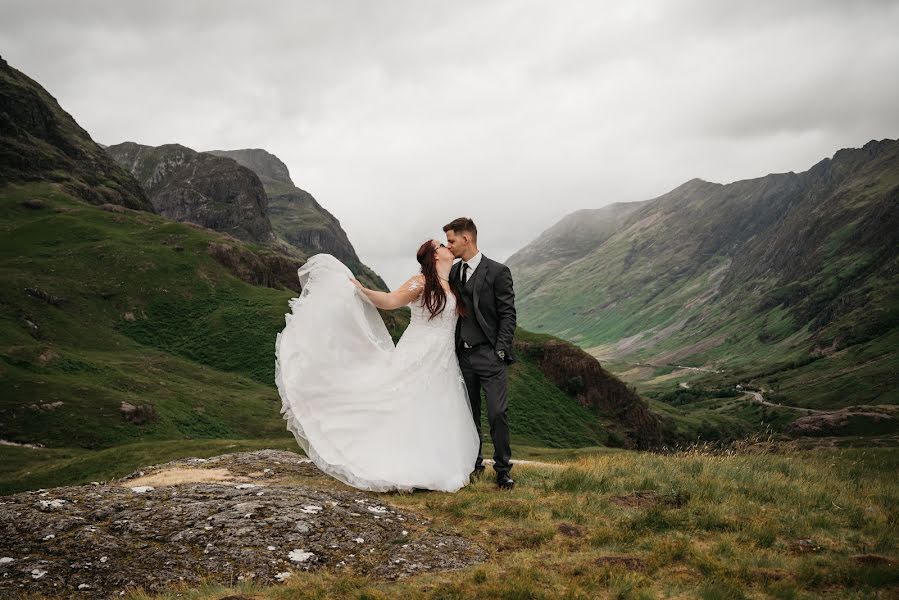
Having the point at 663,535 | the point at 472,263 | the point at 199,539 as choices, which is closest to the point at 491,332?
the point at 472,263

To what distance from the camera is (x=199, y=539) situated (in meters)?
9.22

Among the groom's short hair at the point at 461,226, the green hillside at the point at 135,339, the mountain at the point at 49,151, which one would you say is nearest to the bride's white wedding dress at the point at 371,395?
the groom's short hair at the point at 461,226

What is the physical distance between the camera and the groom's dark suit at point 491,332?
12344 mm

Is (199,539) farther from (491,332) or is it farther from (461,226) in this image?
(461,226)

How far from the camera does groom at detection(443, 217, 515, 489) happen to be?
40.5 ft

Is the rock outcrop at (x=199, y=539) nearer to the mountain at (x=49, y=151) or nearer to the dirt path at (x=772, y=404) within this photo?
the mountain at (x=49, y=151)

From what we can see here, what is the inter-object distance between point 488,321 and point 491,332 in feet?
0.86

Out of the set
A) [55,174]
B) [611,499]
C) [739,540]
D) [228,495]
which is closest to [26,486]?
[228,495]

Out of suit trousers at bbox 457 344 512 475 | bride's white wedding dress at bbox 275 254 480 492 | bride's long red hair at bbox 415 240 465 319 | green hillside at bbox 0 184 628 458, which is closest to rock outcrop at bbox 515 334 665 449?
green hillside at bbox 0 184 628 458

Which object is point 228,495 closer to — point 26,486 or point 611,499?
point 611,499

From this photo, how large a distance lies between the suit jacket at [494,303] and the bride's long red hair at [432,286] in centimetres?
69

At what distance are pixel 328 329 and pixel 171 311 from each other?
65.9m

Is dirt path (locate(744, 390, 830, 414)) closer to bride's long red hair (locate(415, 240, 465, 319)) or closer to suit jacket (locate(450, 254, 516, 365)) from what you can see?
suit jacket (locate(450, 254, 516, 365))

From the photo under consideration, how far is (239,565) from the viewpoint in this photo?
8.49 meters
